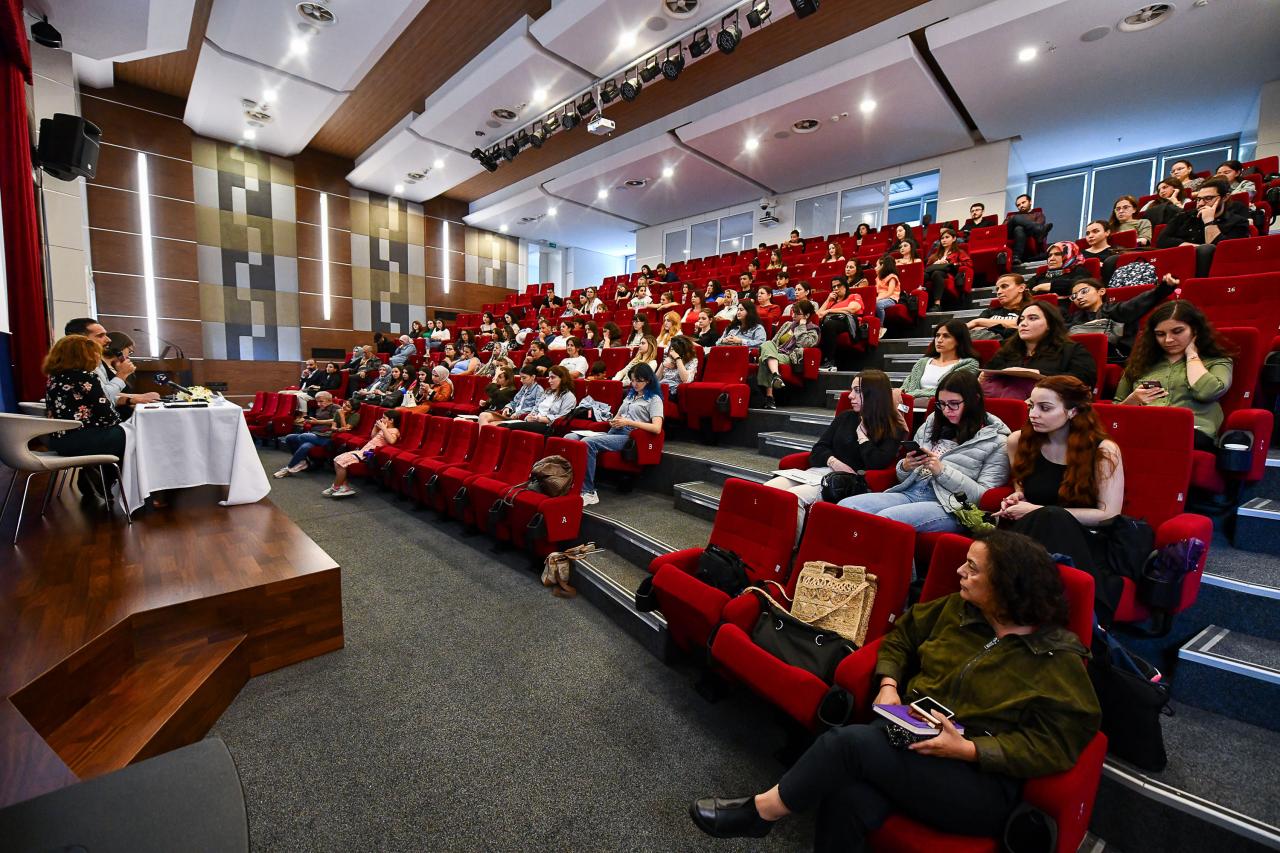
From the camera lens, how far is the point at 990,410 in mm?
2414

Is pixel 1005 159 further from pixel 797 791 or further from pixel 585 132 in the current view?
pixel 797 791

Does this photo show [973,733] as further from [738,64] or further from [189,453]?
[738,64]

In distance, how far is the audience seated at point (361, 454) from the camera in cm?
452

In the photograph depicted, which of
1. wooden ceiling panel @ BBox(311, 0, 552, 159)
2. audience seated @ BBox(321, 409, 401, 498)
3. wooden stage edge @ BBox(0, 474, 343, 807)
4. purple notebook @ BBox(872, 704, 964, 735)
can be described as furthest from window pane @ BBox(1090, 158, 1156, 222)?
wooden stage edge @ BBox(0, 474, 343, 807)

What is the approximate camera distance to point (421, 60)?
6438mm

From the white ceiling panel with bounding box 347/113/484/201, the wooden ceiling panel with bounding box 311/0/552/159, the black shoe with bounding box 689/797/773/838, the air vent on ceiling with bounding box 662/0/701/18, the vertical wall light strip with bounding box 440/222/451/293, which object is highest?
the wooden ceiling panel with bounding box 311/0/552/159

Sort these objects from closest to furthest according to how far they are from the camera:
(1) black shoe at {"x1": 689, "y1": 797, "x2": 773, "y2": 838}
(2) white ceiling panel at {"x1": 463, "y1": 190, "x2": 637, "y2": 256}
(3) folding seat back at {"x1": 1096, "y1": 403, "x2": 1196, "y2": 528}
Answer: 1. (1) black shoe at {"x1": 689, "y1": 797, "x2": 773, "y2": 838}
2. (3) folding seat back at {"x1": 1096, "y1": 403, "x2": 1196, "y2": 528}
3. (2) white ceiling panel at {"x1": 463, "y1": 190, "x2": 637, "y2": 256}

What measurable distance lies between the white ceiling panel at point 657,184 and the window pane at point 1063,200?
4404 millimetres

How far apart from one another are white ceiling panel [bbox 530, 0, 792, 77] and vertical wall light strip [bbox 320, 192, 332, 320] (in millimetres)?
5994

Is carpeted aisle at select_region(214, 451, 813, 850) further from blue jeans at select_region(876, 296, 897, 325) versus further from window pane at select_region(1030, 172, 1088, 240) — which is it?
window pane at select_region(1030, 172, 1088, 240)

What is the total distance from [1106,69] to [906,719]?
741 centimetres

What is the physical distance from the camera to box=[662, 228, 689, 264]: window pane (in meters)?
11.5

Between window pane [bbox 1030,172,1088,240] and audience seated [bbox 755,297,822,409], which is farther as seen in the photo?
window pane [bbox 1030,172,1088,240]

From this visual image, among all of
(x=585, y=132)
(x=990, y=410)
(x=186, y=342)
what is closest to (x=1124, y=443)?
(x=990, y=410)
